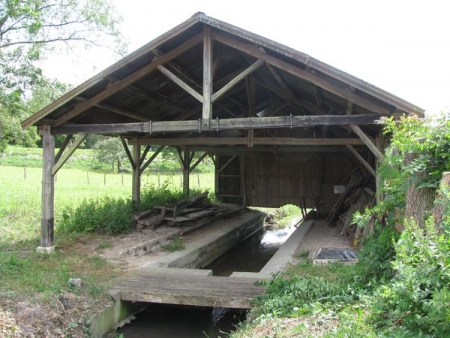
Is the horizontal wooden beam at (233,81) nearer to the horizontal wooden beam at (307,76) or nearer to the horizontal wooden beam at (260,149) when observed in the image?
the horizontal wooden beam at (307,76)

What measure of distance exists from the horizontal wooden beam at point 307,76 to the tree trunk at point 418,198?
10.5 ft

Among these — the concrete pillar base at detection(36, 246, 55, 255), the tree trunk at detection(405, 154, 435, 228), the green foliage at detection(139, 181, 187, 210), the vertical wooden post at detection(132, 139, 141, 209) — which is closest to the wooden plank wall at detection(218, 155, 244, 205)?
the green foliage at detection(139, 181, 187, 210)

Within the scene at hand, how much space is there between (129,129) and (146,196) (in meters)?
5.86

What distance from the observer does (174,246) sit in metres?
9.47

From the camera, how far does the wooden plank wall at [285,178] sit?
639 inches

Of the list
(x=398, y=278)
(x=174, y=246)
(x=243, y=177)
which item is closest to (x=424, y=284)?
(x=398, y=278)

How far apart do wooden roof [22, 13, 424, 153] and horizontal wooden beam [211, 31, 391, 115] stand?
0.02 metres

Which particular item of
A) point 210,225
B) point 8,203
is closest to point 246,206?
point 210,225

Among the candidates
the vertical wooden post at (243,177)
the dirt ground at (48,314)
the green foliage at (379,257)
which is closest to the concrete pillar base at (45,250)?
the dirt ground at (48,314)

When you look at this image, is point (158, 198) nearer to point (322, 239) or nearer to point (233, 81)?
point (322, 239)

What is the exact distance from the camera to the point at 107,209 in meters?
10.9

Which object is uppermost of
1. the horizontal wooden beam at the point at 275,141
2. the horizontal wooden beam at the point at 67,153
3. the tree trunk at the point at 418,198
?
the horizontal wooden beam at the point at 275,141

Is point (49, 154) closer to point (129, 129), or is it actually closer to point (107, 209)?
point (129, 129)

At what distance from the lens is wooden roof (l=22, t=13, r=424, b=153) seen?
22.9ft
